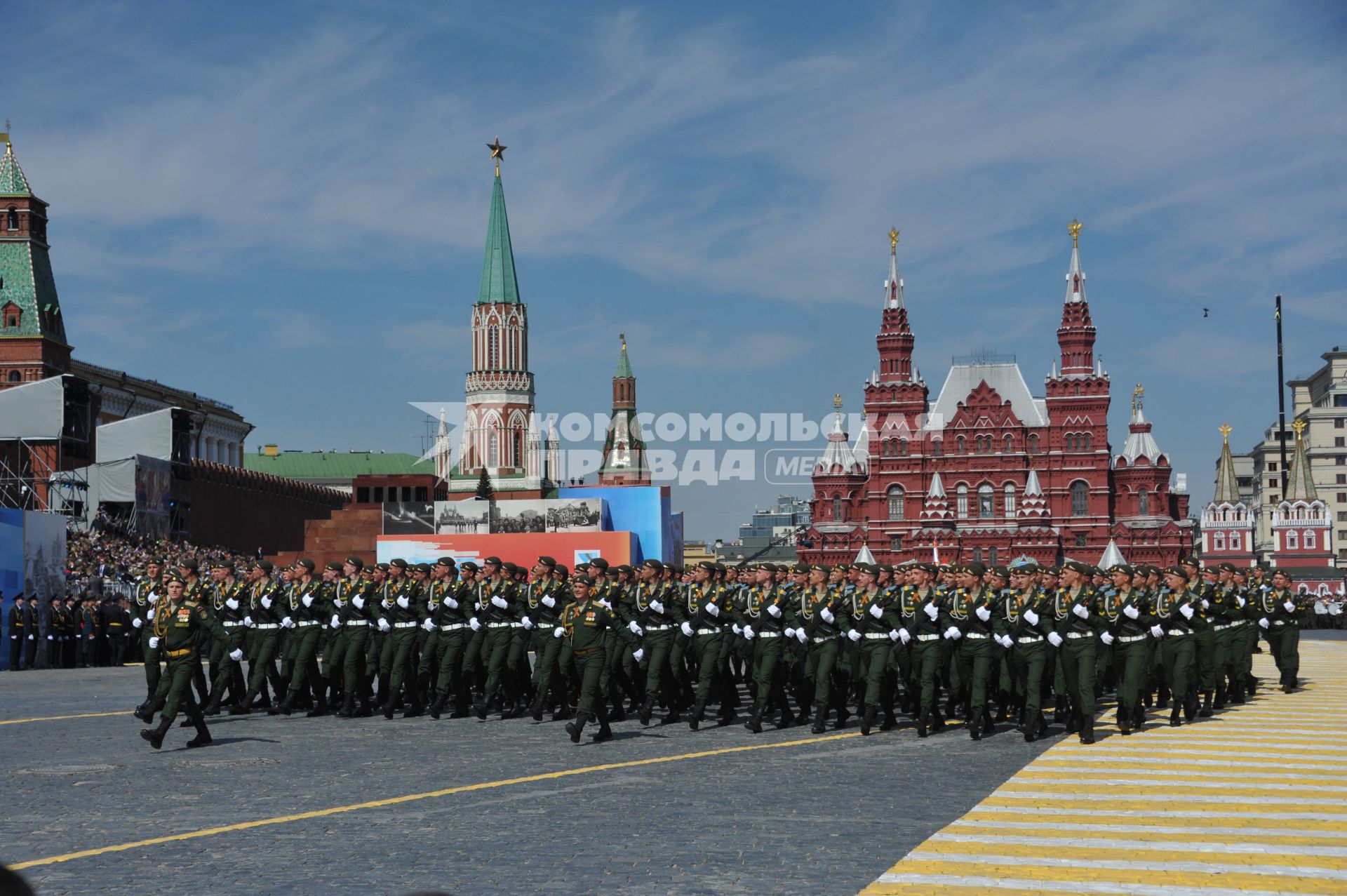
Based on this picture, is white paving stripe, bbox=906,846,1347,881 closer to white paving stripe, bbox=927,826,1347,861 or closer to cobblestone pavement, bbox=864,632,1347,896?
cobblestone pavement, bbox=864,632,1347,896

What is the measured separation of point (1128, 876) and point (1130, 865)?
0.36m

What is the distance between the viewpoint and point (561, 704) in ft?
61.4

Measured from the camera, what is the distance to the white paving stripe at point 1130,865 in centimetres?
866

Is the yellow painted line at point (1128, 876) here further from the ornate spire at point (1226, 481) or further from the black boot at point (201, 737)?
the ornate spire at point (1226, 481)

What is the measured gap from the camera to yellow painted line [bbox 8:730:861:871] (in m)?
9.41

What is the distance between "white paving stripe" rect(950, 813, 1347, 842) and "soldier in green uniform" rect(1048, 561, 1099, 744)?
5.28m

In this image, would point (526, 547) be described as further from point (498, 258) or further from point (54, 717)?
point (498, 258)

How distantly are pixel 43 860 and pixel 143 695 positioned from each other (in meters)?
14.9

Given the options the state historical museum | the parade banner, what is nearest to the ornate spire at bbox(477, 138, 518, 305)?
the state historical museum

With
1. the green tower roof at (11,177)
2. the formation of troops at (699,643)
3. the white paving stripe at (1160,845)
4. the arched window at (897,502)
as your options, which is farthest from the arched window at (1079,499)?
the white paving stripe at (1160,845)

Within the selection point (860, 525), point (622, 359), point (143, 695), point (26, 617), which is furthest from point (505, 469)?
point (143, 695)

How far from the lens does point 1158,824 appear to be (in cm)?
1034

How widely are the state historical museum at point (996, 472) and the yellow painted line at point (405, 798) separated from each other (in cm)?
8078

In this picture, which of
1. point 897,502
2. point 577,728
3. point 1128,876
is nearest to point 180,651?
point 577,728
